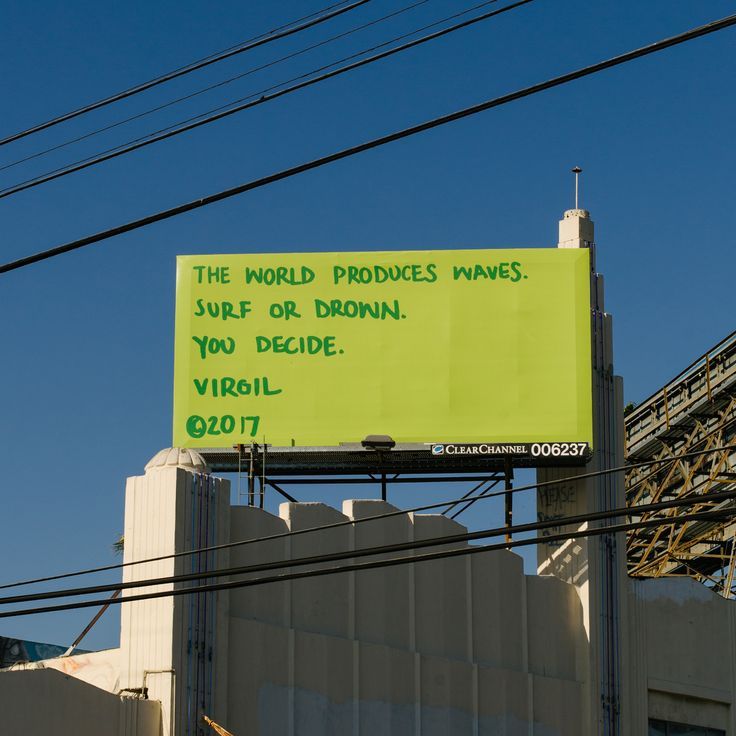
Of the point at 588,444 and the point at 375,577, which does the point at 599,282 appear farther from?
the point at 375,577

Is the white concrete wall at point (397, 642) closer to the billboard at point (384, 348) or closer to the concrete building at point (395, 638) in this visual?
the concrete building at point (395, 638)

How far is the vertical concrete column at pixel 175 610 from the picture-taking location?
26.5 m

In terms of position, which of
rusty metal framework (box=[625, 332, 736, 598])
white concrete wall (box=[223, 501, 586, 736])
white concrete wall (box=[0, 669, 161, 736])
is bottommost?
white concrete wall (box=[0, 669, 161, 736])

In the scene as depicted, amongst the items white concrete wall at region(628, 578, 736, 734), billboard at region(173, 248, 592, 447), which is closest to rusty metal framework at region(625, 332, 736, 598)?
white concrete wall at region(628, 578, 736, 734)

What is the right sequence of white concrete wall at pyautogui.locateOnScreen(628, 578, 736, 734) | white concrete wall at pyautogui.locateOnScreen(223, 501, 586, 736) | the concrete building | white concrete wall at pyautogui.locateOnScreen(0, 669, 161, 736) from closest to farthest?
white concrete wall at pyautogui.locateOnScreen(0, 669, 161, 736) < the concrete building < white concrete wall at pyautogui.locateOnScreen(223, 501, 586, 736) < white concrete wall at pyautogui.locateOnScreen(628, 578, 736, 734)

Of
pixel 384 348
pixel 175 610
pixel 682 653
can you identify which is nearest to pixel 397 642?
pixel 175 610

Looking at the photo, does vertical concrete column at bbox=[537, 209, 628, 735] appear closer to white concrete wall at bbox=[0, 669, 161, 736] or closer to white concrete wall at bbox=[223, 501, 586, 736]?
white concrete wall at bbox=[223, 501, 586, 736]

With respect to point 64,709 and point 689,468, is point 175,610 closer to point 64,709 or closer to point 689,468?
point 64,709

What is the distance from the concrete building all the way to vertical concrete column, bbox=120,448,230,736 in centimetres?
3

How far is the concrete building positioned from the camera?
26750 millimetres

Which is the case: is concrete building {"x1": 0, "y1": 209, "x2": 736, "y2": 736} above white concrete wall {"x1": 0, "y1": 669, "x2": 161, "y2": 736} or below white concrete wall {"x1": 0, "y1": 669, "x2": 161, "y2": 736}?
above

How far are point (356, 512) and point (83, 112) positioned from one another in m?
14.7

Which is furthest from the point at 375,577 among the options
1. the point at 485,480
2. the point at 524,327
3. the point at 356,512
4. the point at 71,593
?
the point at 71,593

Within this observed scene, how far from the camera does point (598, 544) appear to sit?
3359 cm
